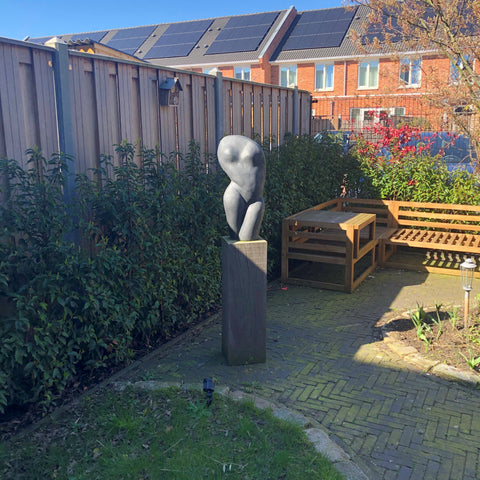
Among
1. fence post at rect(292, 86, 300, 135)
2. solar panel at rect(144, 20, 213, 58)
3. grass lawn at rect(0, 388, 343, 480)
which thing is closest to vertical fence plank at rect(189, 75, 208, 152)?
fence post at rect(292, 86, 300, 135)

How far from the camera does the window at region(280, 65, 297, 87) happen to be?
94.1 ft

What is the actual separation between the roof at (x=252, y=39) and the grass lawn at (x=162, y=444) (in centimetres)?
2549

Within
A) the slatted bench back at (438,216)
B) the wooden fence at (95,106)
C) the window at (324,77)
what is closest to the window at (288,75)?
the window at (324,77)

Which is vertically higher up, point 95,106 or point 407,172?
point 95,106

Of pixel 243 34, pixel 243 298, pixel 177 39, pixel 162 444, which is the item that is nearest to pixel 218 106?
pixel 243 298

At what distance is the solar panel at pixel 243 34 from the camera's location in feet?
93.4

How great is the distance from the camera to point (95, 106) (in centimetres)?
432

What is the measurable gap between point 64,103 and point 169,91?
1.37m

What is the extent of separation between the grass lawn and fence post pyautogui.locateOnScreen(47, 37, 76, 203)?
5.70ft

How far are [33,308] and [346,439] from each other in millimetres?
2329

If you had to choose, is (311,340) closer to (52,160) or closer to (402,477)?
(402,477)

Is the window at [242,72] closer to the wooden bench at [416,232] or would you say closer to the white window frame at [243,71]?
the white window frame at [243,71]

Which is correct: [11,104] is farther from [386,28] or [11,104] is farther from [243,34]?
[243,34]

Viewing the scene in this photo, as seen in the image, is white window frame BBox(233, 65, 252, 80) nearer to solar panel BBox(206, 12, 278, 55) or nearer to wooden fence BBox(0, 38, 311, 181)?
solar panel BBox(206, 12, 278, 55)
